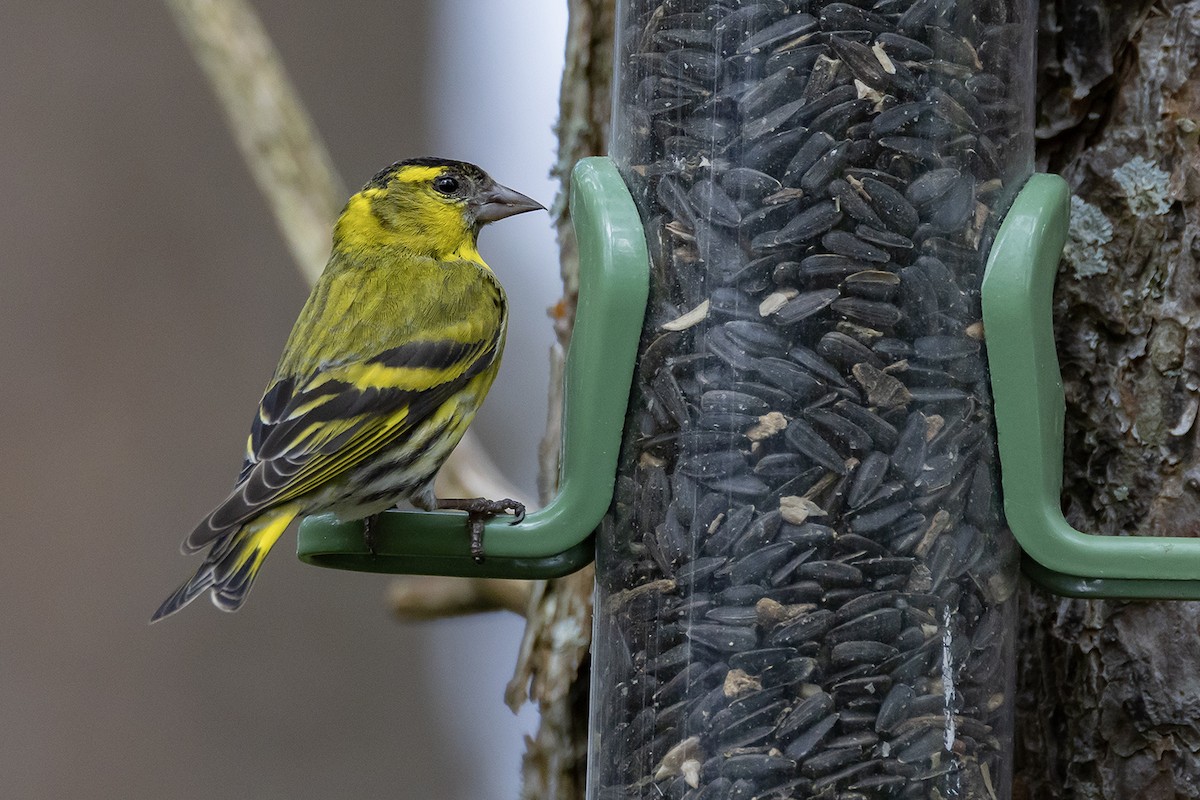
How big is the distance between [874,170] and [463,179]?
1.93 m

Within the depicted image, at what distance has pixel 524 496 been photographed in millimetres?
4797

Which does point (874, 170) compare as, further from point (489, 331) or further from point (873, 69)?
point (489, 331)

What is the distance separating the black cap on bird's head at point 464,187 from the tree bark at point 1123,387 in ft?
5.68

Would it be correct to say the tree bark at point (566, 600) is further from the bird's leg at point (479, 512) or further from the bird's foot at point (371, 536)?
the bird's foot at point (371, 536)

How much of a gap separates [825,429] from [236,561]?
1.52 meters

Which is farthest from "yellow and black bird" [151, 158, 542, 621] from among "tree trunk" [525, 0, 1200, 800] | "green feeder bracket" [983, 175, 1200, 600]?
"tree trunk" [525, 0, 1200, 800]

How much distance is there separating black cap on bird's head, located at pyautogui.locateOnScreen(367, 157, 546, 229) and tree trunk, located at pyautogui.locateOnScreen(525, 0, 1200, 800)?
1701mm

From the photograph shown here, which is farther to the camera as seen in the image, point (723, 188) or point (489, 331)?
point (489, 331)

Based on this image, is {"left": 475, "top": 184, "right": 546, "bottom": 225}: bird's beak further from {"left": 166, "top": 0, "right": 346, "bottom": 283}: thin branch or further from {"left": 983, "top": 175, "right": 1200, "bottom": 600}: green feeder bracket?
{"left": 983, "top": 175, "right": 1200, "bottom": 600}: green feeder bracket

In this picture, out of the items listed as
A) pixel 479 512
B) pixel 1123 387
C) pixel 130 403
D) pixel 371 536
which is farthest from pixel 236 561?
pixel 130 403

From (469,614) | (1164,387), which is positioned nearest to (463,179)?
(469,614)

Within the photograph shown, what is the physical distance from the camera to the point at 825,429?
302 cm

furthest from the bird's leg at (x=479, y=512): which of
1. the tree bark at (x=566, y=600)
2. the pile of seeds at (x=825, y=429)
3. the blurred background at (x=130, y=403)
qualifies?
the blurred background at (x=130, y=403)

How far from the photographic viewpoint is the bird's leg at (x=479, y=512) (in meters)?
3.34
